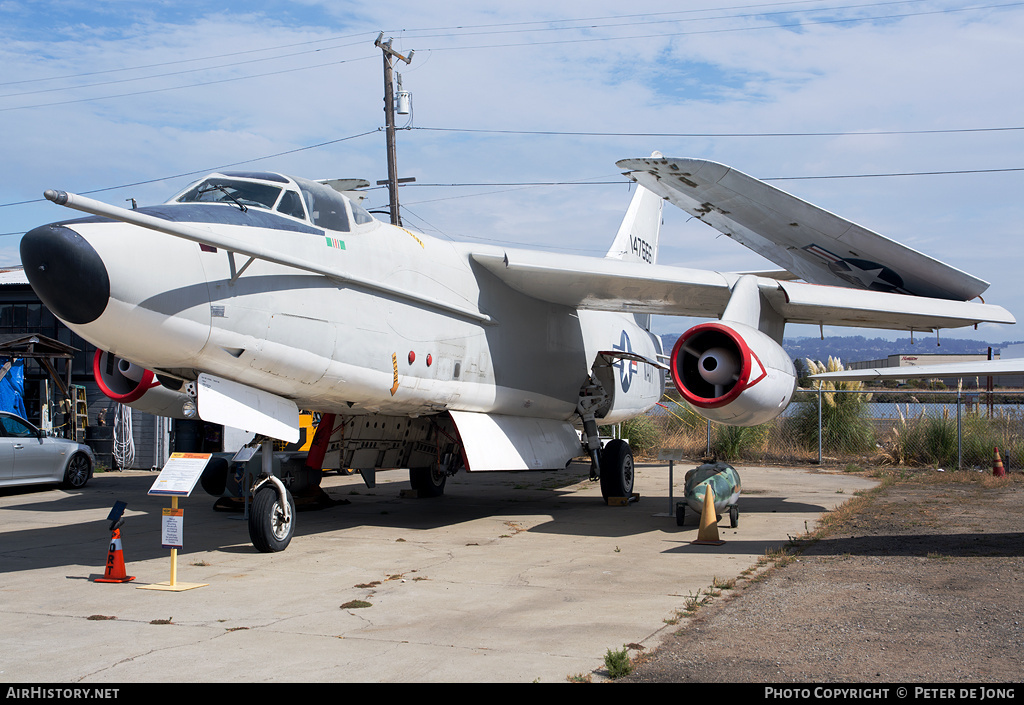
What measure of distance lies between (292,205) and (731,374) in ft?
16.0

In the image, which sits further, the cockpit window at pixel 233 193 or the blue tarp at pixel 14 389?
the blue tarp at pixel 14 389

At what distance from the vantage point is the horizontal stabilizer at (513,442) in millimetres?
9945

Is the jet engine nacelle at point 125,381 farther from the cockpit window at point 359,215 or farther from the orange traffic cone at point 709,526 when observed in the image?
the orange traffic cone at point 709,526

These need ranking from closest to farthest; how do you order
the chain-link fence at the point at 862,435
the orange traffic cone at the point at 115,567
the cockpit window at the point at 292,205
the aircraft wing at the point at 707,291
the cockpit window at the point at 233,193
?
the orange traffic cone at the point at 115,567 < the cockpit window at the point at 233,193 < the cockpit window at the point at 292,205 < the aircraft wing at the point at 707,291 < the chain-link fence at the point at 862,435

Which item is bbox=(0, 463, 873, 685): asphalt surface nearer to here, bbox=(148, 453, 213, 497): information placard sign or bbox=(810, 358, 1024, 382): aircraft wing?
bbox=(148, 453, 213, 497): information placard sign

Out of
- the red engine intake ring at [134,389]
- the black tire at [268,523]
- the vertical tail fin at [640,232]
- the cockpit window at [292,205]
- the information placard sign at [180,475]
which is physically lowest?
the black tire at [268,523]

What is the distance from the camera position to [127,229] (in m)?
6.63

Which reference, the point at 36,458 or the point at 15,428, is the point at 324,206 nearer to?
the point at 36,458

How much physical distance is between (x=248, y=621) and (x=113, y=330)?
261 centimetres

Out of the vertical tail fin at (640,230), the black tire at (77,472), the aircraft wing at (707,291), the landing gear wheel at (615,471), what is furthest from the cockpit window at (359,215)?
the black tire at (77,472)

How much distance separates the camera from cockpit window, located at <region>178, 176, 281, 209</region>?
7637 mm

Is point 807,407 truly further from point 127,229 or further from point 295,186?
point 127,229

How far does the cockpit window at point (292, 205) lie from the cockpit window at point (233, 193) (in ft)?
0.25
